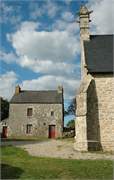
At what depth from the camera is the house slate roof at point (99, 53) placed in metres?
18.6

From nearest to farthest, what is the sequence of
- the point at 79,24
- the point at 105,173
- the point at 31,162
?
the point at 105,173
the point at 31,162
the point at 79,24

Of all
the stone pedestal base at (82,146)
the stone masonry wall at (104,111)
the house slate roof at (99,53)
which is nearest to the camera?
the stone pedestal base at (82,146)

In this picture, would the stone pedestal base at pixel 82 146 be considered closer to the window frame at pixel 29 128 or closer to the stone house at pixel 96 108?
the stone house at pixel 96 108

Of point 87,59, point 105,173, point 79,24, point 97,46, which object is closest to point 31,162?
point 105,173

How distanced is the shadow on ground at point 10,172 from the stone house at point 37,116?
2856cm

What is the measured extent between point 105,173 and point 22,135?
30.6 metres

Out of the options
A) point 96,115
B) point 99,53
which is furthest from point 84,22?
point 96,115

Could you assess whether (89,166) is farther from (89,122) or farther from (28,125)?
(28,125)

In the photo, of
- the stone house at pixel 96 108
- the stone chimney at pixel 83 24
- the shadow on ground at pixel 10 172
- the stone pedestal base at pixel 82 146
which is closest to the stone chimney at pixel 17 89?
the stone chimney at pixel 83 24

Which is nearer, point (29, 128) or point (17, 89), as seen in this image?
point (29, 128)

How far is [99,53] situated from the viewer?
20.1m

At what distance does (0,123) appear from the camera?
4288 centimetres

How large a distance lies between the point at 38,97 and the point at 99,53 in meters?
23.6

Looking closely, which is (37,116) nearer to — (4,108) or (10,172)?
(4,108)
